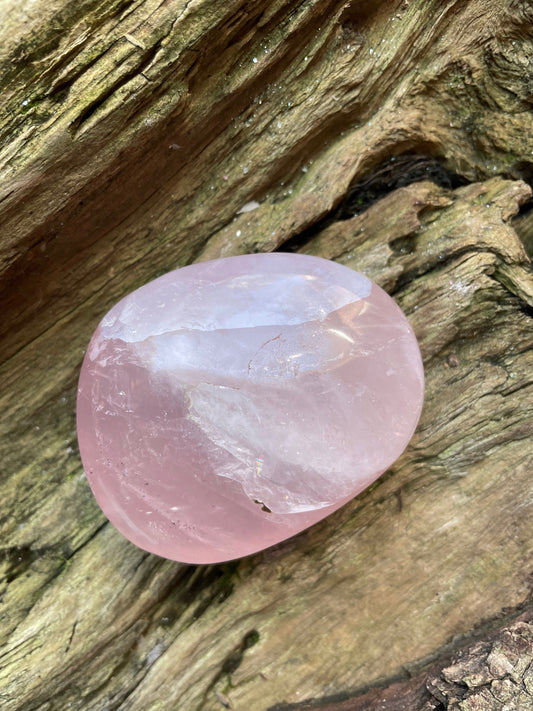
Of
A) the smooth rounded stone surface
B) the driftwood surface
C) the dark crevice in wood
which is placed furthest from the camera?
the dark crevice in wood

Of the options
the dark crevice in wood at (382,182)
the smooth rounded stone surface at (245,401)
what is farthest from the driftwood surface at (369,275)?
the smooth rounded stone surface at (245,401)

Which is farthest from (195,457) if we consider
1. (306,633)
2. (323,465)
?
(306,633)

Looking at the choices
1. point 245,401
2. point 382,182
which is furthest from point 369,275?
point 245,401

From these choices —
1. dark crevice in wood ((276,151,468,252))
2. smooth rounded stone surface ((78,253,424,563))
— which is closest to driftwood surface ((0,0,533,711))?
dark crevice in wood ((276,151,468,252))

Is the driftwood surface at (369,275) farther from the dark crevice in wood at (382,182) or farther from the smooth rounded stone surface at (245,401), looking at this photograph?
the smooth rounded stone surface at (245,401)

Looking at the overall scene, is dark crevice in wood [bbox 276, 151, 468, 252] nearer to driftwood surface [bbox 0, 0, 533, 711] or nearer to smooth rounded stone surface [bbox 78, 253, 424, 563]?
driftwood surface [bbox 0, 0, 533, 711]

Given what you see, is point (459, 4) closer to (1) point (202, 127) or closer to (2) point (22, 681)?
(1) point (202, 127)

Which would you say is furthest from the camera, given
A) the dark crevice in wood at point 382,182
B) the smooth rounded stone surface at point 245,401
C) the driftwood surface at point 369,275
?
the dark crevice in wood at point 382,182
